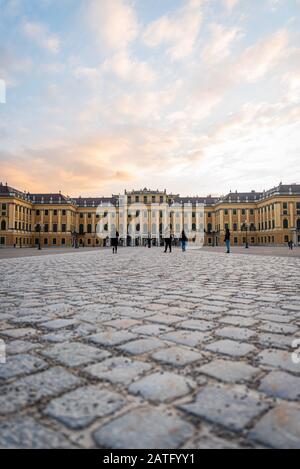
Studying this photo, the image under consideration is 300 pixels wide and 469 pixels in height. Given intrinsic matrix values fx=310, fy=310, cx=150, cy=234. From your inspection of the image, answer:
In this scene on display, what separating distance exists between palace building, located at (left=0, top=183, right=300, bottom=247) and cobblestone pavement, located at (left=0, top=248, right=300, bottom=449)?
61906 millimetres

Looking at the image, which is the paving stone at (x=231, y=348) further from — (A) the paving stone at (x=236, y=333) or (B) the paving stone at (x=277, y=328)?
(B) the paving stone at (x=277, y=328)

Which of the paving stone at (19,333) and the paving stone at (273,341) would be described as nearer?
the paving stone at (273,341)

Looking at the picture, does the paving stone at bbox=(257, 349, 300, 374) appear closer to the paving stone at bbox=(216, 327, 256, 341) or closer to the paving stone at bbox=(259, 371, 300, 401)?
the paving stone at bbox=(259, 371, 300, 401)

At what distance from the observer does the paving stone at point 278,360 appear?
78.4 inches

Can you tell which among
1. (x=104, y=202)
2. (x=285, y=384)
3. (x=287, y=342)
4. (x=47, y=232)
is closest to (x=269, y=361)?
(x=285, y=384)

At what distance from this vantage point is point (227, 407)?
1.51 m

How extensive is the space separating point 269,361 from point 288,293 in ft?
10.1

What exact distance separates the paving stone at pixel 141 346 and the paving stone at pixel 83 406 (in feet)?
1.97

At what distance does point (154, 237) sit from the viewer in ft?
271

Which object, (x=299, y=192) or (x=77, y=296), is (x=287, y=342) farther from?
(x=299, y=192)

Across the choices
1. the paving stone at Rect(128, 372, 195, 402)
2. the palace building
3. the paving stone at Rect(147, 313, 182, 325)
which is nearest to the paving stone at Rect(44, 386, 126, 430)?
the paving stone at Rect(128, 372, 195, 402)

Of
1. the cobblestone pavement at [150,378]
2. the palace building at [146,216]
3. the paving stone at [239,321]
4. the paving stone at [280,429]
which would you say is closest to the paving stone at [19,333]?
the cobblestone pavement at [150,378]

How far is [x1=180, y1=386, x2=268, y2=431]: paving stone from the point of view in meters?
1.40

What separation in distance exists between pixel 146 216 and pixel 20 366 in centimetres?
8040
